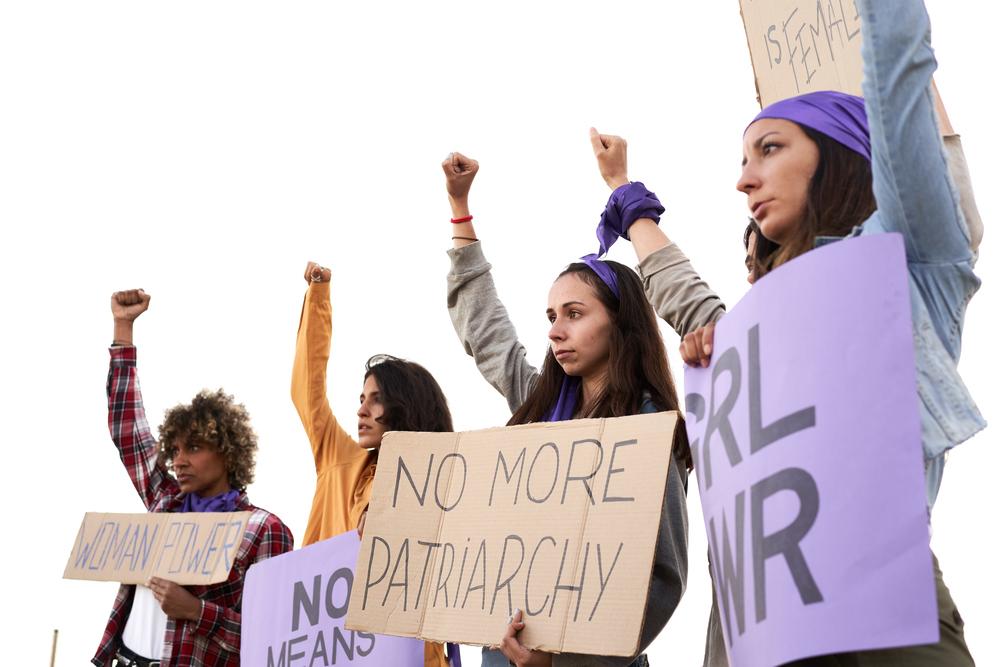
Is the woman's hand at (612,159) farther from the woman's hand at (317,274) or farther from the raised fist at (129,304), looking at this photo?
the raised fist at (129,304)

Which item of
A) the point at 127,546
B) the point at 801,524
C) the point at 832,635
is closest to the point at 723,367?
the point at 801,524

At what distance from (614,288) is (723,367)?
3.60 ft

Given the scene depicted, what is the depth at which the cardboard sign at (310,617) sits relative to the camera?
9.14 feet

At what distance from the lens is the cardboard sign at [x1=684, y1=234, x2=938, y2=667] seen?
53.2 inches

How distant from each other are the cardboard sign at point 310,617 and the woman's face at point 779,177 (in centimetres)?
143

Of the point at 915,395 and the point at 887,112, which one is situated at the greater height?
the point at 887,112

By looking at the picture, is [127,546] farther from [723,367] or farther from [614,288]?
[723,367]

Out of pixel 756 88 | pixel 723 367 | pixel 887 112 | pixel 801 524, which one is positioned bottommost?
pixel 801 524

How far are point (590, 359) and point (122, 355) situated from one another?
2273 millimetres

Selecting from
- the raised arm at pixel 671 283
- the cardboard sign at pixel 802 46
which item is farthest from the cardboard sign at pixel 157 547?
the cardboard sign at pixel 802 46

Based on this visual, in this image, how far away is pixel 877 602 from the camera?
52.9 inches

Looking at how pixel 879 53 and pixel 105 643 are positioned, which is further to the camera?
pixel 105 643

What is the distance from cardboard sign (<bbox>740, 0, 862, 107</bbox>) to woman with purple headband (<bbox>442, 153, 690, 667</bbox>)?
0.38 m

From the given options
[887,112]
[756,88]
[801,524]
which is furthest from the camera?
[756,88]
